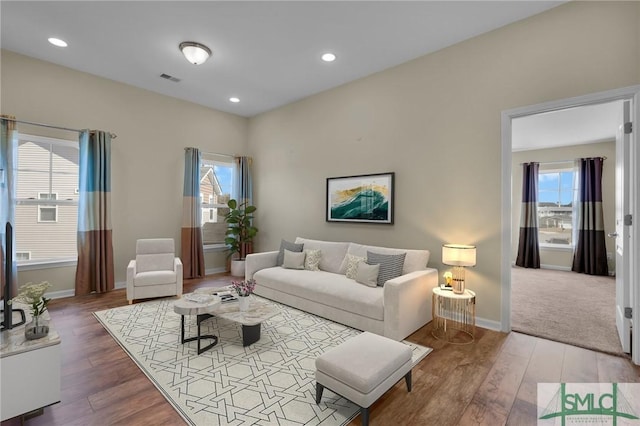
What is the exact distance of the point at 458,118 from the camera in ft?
11.7

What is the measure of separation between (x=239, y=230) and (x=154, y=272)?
186 centimetres

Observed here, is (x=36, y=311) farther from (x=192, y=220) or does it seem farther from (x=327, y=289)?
(x=192, y=220)

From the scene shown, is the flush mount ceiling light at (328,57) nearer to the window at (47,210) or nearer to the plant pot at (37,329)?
the plant pot at (37,329)

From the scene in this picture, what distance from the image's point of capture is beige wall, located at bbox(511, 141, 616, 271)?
20.9 ft

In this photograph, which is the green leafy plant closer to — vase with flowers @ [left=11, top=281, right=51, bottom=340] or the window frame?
vase with flowers @ [left=11, top=281, right=51, bottom=340]

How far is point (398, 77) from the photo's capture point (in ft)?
13.5

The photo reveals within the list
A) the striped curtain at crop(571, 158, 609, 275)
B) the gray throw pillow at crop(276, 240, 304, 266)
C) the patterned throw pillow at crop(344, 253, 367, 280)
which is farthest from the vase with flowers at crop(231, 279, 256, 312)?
the striped curtain at crop(571, 158, 609, 275)

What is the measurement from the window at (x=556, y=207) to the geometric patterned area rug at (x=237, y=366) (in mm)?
6464

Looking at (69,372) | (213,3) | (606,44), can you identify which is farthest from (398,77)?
(69,372)

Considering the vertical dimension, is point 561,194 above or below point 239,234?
above

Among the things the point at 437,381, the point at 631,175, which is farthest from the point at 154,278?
the point at 631,175

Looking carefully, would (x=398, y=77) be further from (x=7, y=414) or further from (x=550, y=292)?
(x=7, y=414)

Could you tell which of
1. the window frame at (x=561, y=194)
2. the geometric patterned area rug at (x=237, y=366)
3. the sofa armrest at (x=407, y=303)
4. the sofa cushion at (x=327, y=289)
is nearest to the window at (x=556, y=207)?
the window frame at (x=561, y=194)

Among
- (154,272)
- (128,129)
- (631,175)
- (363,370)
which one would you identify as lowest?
(363,370)
